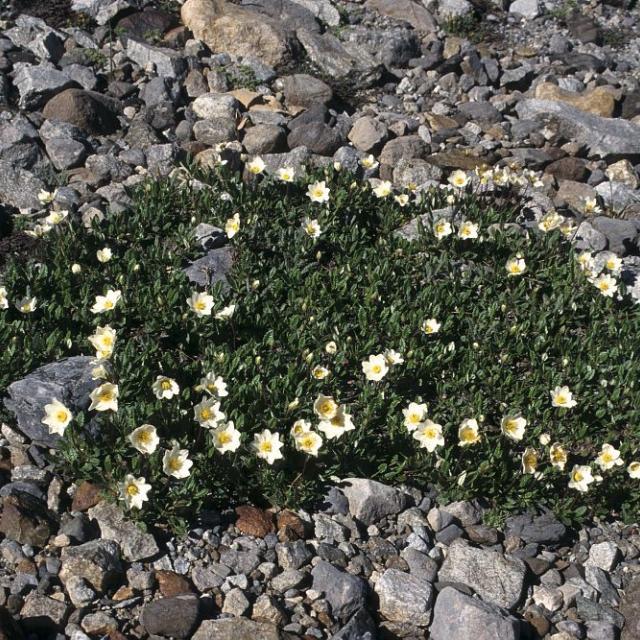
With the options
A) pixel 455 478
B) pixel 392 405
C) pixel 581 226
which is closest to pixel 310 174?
pixel 581 226

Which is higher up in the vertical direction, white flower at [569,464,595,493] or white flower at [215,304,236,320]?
white flower at [215,304,236,320]

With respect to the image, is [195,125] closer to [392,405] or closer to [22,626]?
[392,405]

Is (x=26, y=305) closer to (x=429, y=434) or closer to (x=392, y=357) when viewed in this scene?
(x=392, y=357)

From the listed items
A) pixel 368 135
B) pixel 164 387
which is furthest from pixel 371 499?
pixel 368 135

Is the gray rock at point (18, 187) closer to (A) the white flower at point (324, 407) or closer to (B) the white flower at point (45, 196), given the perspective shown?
(B) the white flower at point (45, 196)

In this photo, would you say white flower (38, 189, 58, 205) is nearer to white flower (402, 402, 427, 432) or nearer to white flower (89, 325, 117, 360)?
white flower (89, 325, 117, 360)

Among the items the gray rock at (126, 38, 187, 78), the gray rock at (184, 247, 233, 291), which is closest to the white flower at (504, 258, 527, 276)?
the gray rock at (184, 247, 233, 291)

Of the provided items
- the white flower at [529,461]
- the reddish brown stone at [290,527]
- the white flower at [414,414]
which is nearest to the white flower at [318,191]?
the white flower at [414,414]
